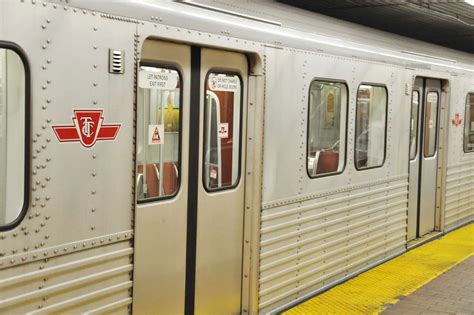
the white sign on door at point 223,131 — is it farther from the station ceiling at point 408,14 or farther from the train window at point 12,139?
the station ceiling at point 408,14

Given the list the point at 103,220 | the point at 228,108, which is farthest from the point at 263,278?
the point at 103,220

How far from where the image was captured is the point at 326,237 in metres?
5.93

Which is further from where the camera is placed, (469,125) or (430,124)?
(469,125)

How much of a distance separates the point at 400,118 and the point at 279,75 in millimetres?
2758

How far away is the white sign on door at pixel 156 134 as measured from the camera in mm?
4008

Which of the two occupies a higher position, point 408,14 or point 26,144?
point 408,14

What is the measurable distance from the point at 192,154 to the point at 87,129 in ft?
3.41

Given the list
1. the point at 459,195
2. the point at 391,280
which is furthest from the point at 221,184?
the point at 459,195

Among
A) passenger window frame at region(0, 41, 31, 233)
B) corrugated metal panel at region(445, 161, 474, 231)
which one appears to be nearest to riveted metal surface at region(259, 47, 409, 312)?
corrugated metal panel at region(445, 161, 474, 231)

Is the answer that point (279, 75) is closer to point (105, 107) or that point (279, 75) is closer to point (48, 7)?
point (105, 107)

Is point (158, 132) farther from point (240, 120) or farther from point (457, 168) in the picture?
point (457, 168)

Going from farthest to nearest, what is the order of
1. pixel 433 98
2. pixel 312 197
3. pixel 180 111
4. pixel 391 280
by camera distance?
pixel 433 98, pixel 391 280, pixel 312 197, pixel 180 111

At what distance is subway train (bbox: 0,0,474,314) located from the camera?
3188mm

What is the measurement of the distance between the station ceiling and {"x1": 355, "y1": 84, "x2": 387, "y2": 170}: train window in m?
1.42
